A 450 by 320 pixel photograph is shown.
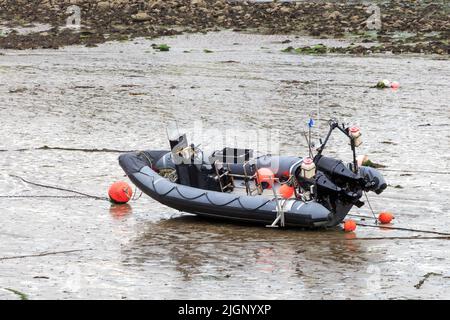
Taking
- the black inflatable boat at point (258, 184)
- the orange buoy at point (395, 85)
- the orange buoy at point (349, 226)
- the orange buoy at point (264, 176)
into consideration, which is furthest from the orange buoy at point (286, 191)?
the orange buoy at point (395, 85)

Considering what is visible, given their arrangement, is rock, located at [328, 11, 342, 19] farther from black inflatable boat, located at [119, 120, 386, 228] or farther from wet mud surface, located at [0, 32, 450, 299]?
black inflatable boat, located at [119, 120, 386, 228]

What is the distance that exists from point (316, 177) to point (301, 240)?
2.78 ft

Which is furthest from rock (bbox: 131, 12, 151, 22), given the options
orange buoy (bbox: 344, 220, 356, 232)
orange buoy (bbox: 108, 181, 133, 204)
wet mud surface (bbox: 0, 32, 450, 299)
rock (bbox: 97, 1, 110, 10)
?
orange buoy (bbox: 344, 220, 356, 232)

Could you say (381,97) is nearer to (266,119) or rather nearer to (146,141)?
(266,119)

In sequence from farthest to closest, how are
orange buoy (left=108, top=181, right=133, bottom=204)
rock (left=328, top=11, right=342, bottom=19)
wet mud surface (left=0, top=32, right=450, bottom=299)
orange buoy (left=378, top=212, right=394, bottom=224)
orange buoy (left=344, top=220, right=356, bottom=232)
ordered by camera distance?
rock (left=328, top=11, right=342, bottom=19) → orange buoy (left=108, top=181, right=133, bottom=204) → orange buoy (left=378, top=212, right=394, bottom=224) → orange buoy (left=344, top=220, right=356, bottom=232) → wet mud surface (left=0, top=32, right=450, bottom=299)

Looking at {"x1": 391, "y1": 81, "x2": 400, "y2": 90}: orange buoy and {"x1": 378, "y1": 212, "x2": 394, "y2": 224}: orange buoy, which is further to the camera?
{"x1": 391, "y1": 81, "x2": 400, "y2": 90}: orange buoy

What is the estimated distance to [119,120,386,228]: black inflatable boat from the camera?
14.1 meters

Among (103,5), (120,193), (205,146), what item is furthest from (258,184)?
(103,5)

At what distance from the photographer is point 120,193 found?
1584 centimetres

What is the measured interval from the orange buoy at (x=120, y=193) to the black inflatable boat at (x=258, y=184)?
541 mm

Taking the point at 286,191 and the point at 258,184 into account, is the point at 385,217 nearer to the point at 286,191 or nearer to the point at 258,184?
the point at 286,191

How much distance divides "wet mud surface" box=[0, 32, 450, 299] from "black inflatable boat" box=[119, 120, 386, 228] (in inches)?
10.8

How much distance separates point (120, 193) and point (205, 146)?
1.87 metres

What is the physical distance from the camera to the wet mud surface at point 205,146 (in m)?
12.4
